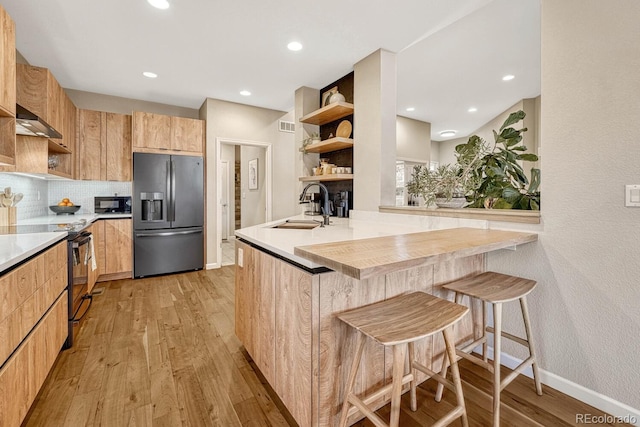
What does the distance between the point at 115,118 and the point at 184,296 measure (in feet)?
8.75

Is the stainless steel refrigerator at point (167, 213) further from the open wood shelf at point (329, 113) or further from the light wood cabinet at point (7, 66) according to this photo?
the light wood cabinet at point (7, 66)

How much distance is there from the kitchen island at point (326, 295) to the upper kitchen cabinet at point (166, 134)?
304 cm

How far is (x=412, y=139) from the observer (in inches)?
244

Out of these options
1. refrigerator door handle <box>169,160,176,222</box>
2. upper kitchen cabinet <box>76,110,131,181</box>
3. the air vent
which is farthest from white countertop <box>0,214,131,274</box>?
the air vent

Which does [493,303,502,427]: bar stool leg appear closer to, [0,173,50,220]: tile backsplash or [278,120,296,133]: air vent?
[0,173,50,220]: tile backsplash

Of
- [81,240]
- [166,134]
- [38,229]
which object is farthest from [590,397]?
[166,134]

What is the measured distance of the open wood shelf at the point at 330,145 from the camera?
125 inches

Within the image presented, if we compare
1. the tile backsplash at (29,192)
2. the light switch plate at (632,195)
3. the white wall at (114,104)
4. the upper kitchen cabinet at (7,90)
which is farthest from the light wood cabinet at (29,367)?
the white wall at (114,104)

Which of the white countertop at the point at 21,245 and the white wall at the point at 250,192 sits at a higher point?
the white wall at the point at 250,192

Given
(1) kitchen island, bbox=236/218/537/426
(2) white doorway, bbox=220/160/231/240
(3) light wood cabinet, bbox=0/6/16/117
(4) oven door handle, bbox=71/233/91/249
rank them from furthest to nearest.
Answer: (2) white doorway, bbox=220/160/231/240
(4) oven door handle, bbox=71/233/91/249
(3) light wood cabinet, bbox=0/6/16/117
(1) kitchen island, bbox=236/218/537/426

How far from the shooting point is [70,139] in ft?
12.0

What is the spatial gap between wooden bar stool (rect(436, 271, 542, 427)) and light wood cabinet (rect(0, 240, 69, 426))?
6.81ft

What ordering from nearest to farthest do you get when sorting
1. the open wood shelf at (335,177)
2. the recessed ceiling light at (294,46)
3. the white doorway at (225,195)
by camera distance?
the recessed ceiling light at (294,46), the open wood shelf at (335,177), the white doorway at (225,195)

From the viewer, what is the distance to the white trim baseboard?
59.1 inches
